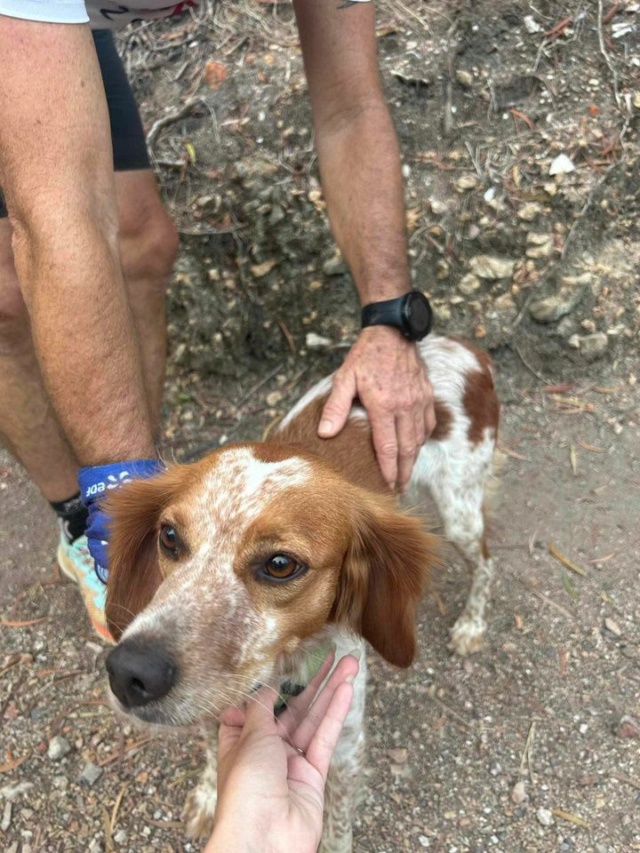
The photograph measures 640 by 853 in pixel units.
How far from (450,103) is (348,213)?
142 cm

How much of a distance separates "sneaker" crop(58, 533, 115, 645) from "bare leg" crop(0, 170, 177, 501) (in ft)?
0.72

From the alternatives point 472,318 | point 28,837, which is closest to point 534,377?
point 472,318

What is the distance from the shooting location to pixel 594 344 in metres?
3.81

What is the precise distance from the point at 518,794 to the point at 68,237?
232cm

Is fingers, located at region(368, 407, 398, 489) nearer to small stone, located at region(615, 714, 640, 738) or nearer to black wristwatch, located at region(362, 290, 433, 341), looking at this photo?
black wristwatch, located at region(362, 290, 433, 341)

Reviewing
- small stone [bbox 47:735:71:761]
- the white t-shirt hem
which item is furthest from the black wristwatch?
small stone [bbox 47:735:71:761]

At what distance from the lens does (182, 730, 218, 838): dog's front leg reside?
244 cm

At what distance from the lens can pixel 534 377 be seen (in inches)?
153

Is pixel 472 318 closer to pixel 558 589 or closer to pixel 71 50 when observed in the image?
pixel 558 589

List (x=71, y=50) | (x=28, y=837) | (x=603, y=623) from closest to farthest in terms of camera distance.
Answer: (x=71, y=50), (x=28, y=837), (x=603, y=623)

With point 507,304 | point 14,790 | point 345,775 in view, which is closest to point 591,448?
point 507,304

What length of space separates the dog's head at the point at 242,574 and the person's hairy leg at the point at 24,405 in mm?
736

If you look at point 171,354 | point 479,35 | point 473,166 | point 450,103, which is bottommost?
point 171,354

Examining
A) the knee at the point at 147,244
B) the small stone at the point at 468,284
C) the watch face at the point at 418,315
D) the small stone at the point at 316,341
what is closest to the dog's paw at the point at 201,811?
the watch face at the point at 418,315
